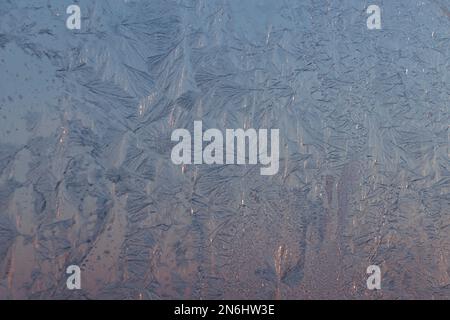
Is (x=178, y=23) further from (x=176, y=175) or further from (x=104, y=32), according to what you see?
(x=176, y=175)

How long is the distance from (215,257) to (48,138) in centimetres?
77

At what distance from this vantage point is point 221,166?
2.00 metres

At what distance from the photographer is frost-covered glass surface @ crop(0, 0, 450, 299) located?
1956mm

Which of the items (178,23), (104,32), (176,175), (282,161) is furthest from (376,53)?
(104,32)

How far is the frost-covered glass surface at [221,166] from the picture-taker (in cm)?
196

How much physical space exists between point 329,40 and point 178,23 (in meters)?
0.59

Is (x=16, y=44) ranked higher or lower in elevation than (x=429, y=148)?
higher

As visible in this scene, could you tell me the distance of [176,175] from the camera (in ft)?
6.53

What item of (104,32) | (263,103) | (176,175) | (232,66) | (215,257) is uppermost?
(104,32)

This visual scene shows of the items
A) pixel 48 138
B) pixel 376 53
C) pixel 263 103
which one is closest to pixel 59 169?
pixel 48 138

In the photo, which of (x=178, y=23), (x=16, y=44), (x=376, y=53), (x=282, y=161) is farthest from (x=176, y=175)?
(x=376, y=53)

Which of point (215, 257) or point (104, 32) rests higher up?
point (104, 32)

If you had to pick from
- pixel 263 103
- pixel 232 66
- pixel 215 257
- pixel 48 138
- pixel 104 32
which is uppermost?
pixel 104 32

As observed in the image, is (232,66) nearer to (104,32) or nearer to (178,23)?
(178,23)
